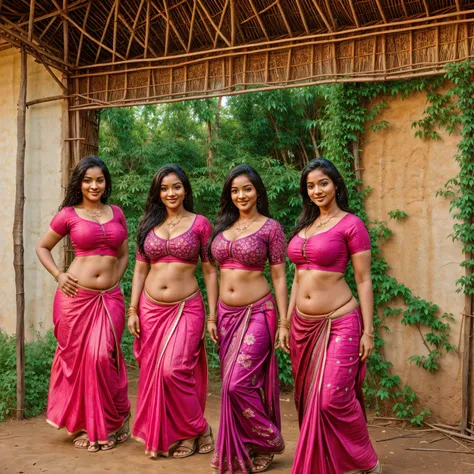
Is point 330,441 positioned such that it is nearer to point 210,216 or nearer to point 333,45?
point 333,45

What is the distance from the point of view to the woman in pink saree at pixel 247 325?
3.66m

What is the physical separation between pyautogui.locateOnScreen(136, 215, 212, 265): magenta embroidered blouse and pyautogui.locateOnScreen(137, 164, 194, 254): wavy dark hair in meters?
0.07

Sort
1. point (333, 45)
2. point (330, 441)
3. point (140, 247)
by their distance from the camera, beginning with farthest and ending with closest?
point (333, 45), point (140, 247), point (330, 441)

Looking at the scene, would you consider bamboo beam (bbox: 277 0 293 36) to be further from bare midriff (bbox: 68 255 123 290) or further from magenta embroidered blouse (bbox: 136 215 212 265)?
bare midriff (bbox: 68 255 123 290)

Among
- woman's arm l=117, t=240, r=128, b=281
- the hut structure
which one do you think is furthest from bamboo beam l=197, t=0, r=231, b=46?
woman's arm l=117, t=240, r=128, b=281

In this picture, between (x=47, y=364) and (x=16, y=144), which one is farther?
(x=16, y=144)

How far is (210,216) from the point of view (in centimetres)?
848

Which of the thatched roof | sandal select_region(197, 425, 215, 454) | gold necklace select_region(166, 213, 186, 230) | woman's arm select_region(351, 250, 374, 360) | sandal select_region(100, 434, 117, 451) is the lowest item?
sandal select_region(100, 434, 117, 451)

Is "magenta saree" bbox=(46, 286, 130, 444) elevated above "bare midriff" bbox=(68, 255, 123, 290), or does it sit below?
below

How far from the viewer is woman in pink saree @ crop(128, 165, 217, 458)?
4.04m

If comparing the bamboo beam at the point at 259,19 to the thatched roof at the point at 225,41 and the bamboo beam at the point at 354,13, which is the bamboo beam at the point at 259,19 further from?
the bamboo beam at the point at 354,13

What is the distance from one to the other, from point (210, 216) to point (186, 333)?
14.8 ft

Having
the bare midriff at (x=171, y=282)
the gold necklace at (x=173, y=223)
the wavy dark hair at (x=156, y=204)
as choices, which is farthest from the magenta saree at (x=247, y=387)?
the wavy dark hair at (x=156, y=204)

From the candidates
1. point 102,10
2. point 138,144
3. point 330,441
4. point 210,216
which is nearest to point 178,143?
point 138,144
